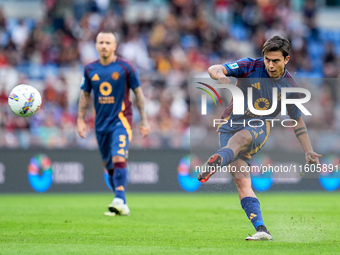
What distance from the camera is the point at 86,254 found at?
6.37 meters

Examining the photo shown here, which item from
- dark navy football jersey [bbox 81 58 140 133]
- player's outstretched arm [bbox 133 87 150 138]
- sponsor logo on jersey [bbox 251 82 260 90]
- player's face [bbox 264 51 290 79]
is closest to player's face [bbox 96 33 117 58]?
dark navy football jersey [bbox 81 58 140 133]

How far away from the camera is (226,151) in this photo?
725cm

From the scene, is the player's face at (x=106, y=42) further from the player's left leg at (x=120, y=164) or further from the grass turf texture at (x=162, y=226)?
the grass turf texture at (x=162, y=226)

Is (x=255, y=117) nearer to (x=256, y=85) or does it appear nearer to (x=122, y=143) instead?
(x=256, y=85)

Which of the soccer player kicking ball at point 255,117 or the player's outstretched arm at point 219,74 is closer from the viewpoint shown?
the player's outstretched arm at point 219,74

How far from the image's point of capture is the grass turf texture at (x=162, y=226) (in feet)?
22.6

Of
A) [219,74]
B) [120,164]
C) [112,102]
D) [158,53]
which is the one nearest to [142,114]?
[112,102]

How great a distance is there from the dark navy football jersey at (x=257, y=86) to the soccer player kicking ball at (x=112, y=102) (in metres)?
3.42

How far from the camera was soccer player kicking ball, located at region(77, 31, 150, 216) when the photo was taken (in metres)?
10.9

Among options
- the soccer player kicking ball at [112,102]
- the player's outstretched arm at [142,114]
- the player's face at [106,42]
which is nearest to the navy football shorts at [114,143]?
the soccer player kicking ball at [112,102]

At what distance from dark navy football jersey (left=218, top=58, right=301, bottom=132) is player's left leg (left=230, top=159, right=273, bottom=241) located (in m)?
0.43

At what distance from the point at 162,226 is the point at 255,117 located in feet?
7.66

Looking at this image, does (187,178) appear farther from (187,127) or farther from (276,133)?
(276,133)

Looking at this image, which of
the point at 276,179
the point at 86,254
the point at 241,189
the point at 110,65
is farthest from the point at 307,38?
the point at 86,254
